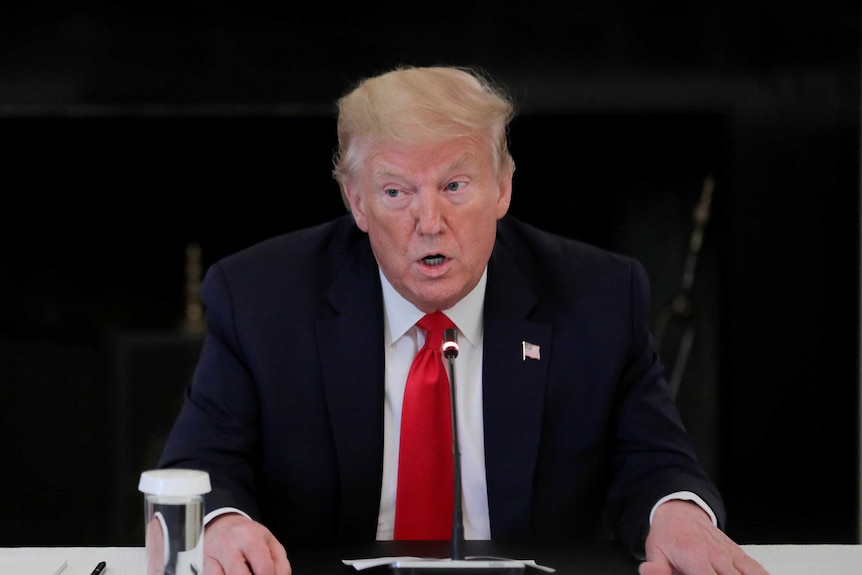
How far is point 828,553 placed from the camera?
1762mm

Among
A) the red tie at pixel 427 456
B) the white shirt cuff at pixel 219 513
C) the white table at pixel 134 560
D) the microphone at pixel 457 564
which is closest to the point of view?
the microphone at pixel 457 564

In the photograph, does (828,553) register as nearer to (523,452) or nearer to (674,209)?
(523,452)

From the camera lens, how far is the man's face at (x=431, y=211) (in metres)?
1.95

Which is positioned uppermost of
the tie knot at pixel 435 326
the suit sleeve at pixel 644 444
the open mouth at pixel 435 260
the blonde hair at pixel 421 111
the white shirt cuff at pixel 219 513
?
the blonde hair at pixel 421 111

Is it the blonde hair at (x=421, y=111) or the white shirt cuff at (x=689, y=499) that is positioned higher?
the blonde hair at (x=421, y=111)

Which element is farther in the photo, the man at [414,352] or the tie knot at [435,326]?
the tie knot at [435,326]

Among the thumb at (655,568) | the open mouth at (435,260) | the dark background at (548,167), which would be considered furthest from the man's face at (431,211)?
the dark background at (548,167)

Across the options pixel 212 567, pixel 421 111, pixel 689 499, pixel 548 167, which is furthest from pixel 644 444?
pixel 548 167

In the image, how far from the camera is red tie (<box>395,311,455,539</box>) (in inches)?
79.8

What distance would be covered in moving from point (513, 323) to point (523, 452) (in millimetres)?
231

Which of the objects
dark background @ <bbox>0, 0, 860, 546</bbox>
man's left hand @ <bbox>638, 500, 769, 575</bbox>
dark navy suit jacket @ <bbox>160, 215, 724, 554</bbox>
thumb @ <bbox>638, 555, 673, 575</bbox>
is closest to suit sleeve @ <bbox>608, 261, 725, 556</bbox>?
dark navy suit jacket @ <bbox>160, 215, 724, 554</bbox>

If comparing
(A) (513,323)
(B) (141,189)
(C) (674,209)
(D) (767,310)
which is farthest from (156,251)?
(A) (513,323)

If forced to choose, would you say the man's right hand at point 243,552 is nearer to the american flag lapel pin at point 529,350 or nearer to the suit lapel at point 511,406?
the suit lapel at point 511,406

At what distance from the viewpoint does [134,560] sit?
5.55ft
